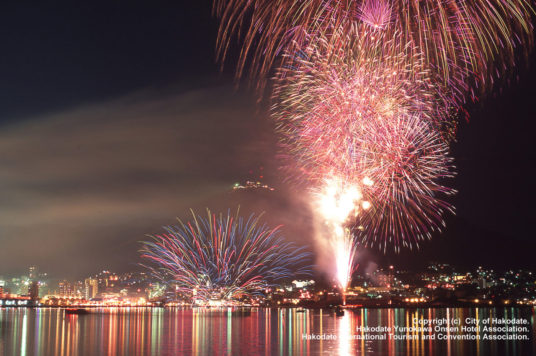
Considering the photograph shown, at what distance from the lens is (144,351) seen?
30.8 m

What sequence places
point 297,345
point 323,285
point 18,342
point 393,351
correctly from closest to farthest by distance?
point 393,351 → point 297,345 → point 18,342 → point 323,285

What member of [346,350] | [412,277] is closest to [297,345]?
[346,350]

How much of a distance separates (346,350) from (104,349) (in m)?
14.0

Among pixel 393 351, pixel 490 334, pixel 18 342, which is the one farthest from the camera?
pixel 490 334

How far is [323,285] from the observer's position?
575ft

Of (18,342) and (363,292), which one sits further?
(363,292)

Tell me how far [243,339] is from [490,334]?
18204mm

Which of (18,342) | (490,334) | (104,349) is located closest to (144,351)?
(104,349)

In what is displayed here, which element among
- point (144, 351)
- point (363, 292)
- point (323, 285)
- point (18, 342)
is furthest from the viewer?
point (323, 285)

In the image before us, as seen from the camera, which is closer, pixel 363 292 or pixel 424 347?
pixel 424 347

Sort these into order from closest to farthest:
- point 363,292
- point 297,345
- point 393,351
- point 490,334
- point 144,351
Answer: point 393,351
point 144,351
point 297,345
point 490,334
point 363,292

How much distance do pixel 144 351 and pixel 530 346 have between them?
2219 cm

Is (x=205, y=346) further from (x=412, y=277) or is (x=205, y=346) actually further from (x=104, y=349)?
(x=412, y=277)

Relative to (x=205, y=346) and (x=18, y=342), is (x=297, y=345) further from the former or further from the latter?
(x=18, y=342)
